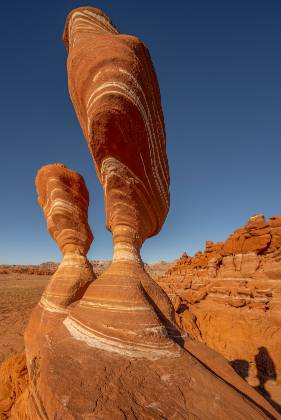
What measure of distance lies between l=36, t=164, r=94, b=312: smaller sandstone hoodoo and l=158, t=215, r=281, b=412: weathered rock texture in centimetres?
620

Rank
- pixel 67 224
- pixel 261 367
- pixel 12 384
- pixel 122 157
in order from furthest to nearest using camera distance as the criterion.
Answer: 1. pixel 261 367
2. pixel 67 224
3. pixel 12 384
4. pixel 122 157

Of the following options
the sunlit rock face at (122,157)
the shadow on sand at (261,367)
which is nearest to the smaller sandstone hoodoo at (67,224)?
the sunlit rock face at (122,157)

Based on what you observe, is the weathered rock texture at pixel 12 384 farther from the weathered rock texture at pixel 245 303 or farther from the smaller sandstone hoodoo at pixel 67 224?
the weathered rock texture at pixel 245 303

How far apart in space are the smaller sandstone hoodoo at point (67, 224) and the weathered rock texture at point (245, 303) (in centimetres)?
620

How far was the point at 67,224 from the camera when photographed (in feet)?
20.8

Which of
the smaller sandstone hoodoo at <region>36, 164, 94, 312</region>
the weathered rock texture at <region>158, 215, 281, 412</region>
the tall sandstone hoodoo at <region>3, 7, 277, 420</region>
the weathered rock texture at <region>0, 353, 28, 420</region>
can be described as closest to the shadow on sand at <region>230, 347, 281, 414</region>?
the weathered rock texture at <region>158, 215, 281, 412</region>

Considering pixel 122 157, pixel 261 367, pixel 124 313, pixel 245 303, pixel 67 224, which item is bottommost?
pixel 261 367

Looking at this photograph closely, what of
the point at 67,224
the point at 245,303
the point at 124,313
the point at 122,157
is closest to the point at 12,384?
the point at 67,224

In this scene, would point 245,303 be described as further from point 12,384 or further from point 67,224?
point 12,384

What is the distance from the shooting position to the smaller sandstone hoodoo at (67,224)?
5.54 metres

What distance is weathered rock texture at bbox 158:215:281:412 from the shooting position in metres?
8.03

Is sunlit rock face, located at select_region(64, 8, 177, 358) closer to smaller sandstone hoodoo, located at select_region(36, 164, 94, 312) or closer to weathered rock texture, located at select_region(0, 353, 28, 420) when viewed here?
smaller sandstone hoodoo, located at select_region(36, 164, 94, 312)

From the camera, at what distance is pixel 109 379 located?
83.1 inches

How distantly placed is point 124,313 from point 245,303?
8.83m
